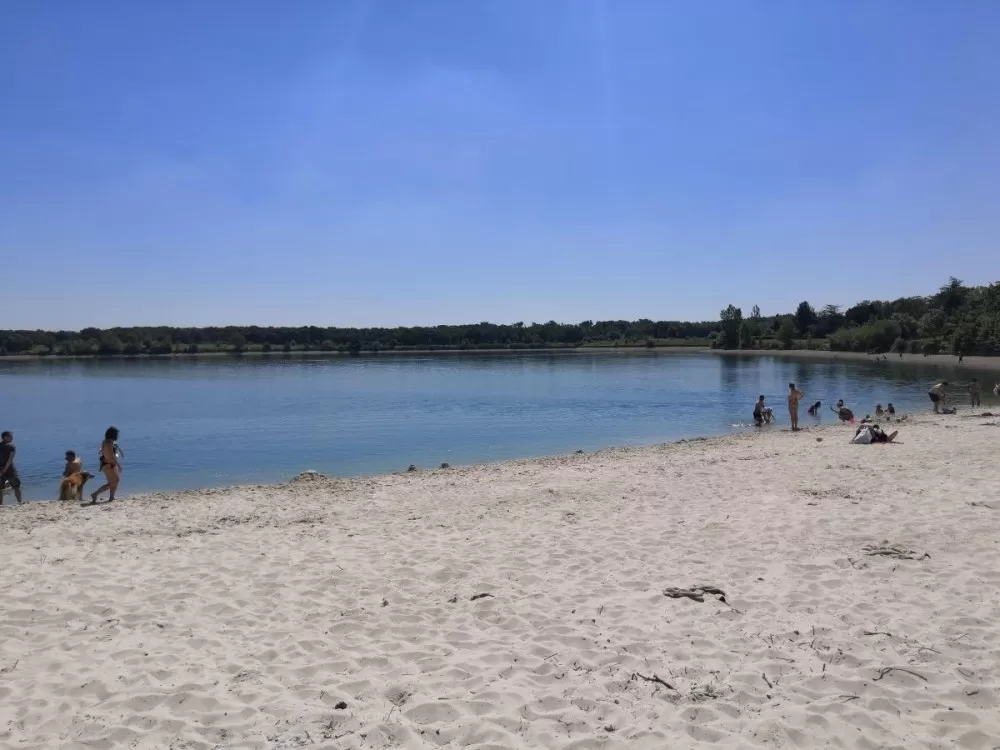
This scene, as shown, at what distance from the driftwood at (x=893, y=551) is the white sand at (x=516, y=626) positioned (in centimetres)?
18

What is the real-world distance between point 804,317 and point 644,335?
47.5m

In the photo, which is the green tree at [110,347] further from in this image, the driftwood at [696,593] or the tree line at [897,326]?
the driftwood at [696,593]

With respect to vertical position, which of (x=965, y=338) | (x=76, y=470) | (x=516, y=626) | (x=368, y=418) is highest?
(x=965, y=338)

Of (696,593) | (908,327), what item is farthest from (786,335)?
(696,593)

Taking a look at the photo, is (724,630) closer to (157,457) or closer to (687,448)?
(687,448)

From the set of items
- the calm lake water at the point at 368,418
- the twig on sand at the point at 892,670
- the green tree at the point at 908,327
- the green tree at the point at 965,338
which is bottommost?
the calm lake water at the point at 368,418

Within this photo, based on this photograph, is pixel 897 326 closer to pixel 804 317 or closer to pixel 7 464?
pixel 804 317

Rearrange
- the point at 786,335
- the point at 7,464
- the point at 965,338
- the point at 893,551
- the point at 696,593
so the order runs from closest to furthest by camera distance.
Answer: the point at 696,593 < the point at 893,551 < the point at 7,464 < the point at 965,338 < the point at 786,335

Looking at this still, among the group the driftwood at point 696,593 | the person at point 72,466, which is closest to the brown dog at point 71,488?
the person at point 72,466

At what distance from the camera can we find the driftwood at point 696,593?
6.33m

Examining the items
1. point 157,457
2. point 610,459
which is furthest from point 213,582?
point 157,457

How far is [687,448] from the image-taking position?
20078mm

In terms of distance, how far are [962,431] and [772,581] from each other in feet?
53.4

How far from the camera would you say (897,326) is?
10106cm
